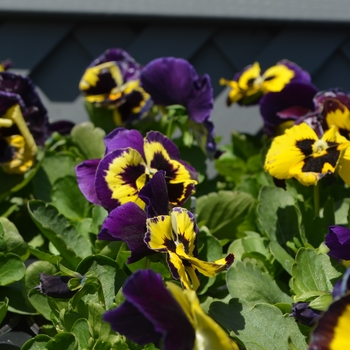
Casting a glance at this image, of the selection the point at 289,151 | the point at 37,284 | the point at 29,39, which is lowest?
the point at 37,284

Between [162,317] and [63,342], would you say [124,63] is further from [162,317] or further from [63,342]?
[162,317]

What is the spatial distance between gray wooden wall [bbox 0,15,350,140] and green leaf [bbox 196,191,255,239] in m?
0.72

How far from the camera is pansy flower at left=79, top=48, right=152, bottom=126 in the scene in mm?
1317

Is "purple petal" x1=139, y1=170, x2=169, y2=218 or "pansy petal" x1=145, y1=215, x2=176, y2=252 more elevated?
"purple petal" x1=139, y1=170, x2=169, y2=218

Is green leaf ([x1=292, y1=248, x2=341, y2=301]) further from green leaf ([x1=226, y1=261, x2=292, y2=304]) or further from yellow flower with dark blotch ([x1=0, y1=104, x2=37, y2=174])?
yellow flower with dark blotch ([x1=0, y1=104, x2=37, y2=174])

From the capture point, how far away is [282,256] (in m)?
0.91

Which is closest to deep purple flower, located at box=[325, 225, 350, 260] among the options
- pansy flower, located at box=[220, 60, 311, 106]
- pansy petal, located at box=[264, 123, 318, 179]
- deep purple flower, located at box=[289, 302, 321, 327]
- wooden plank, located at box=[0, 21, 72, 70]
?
deep purple flower, located at box=[289, 302, 321, 327]

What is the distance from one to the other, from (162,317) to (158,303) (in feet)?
0.04

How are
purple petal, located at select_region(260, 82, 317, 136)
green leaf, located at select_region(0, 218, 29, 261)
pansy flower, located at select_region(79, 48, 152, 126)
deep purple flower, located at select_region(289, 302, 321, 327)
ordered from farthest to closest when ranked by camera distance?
pansy flower, located at select_region(79, 48, 152, 126) → purple petal, located at select_region(260, 82, 317, 136) → green leaf, located at select_region(0, 218, 29, 261) → deep purple flower, located at select_region(289, 302, 321, 327)

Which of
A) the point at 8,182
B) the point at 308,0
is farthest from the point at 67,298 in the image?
the point at 308,0

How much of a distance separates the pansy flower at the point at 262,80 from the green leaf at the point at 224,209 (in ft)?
0.86

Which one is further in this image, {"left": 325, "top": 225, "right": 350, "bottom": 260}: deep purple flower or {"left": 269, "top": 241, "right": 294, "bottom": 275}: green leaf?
{"left": 269, "top": 241, "right": 294, "bottom": 275}: green leaf

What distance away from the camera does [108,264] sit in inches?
32.6

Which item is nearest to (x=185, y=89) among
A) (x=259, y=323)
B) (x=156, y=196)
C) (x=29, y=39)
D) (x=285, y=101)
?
(x=285, y=101)
